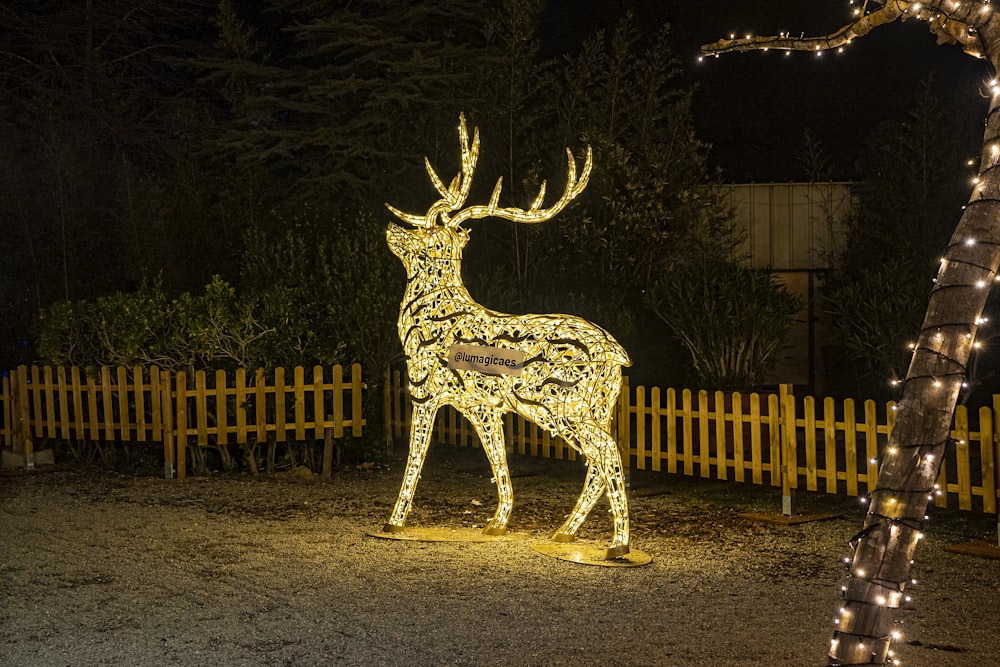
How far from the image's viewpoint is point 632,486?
1126cm

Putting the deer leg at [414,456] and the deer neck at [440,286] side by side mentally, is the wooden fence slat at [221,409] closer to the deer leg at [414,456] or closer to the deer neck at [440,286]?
the deer leg at [414,456]

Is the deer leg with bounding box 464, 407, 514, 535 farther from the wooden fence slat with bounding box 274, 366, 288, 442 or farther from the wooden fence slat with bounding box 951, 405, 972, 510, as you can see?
the wooden fence slat with bounding box 274, 366, 288, 442

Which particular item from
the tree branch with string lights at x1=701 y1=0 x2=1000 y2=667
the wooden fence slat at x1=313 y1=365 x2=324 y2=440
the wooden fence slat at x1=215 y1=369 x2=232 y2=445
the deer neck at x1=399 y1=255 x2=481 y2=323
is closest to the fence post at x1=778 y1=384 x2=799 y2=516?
the deer neck at x1=399 y1=255 x2=481 y2=323

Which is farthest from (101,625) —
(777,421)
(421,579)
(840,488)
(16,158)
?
(16,158)

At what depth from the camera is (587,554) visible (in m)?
7.97

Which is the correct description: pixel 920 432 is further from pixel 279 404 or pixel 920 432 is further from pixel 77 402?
pixel 77 402

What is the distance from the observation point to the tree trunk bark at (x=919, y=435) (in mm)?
2969

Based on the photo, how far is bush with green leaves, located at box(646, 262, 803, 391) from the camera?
13.2 meters

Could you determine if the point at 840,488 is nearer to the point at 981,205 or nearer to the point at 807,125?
the point at 981,205

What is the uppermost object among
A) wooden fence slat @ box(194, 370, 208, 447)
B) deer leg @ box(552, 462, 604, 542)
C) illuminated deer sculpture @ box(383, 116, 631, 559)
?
illuminated deer sculpture @ box(383, 116, 631, 559)

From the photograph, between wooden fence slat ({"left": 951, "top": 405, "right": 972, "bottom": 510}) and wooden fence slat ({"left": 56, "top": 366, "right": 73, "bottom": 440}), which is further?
wooden fence slat ({"left": 56, "top": 366, "right": 73, "bottom": 440})

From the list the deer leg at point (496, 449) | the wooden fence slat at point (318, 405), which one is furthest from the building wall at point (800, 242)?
the deer leg at point (496, 449)

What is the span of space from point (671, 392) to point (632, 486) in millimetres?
1220

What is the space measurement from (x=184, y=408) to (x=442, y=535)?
13.4ft
